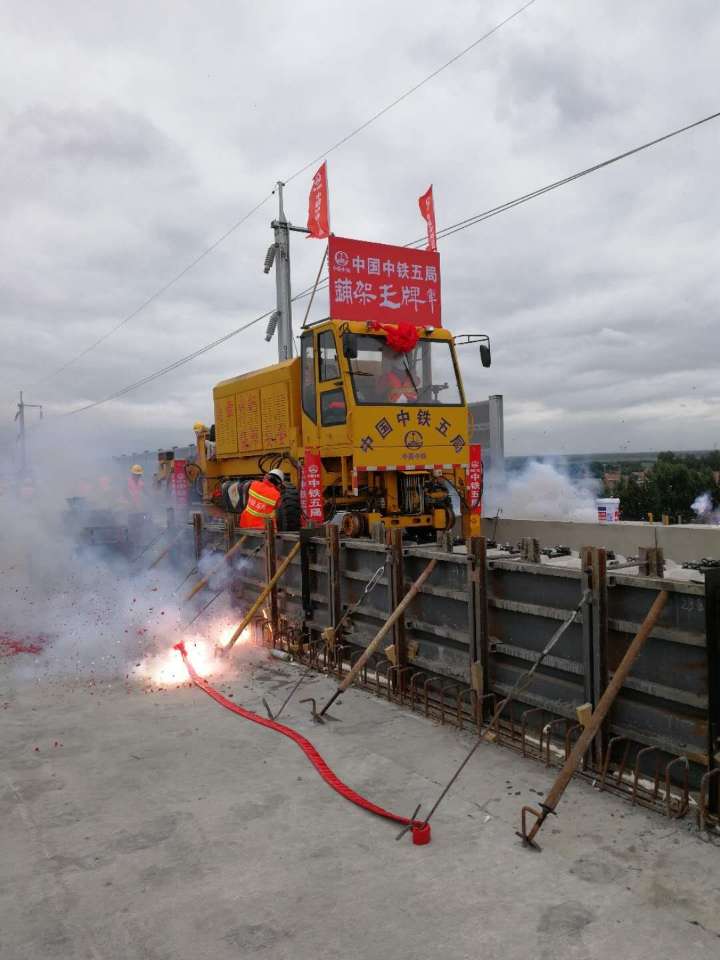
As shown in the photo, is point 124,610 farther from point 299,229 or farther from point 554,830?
point 299,229

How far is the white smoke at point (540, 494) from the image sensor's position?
68.0 ft

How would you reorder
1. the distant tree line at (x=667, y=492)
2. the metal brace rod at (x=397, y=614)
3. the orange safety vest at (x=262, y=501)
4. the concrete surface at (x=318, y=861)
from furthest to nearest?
1. the distant tree line at (x=667, y=492)
2. the orange safety vest at (x=262, y=501)
3. the metal brace rod at (x=397, y=614)
4. the concrete surface at (x=318, y=861)

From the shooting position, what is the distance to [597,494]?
79.4 ft

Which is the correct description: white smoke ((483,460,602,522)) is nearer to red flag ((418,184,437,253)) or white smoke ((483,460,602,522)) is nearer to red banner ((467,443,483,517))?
red flag ((418,184,437,253))

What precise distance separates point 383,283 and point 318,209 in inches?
208

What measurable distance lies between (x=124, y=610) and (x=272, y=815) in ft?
21.5

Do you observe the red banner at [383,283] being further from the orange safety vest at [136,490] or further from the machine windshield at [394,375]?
the orange safety vest at [136,490]

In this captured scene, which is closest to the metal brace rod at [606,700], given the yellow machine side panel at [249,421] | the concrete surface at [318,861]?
the concrete surface at [318,861]

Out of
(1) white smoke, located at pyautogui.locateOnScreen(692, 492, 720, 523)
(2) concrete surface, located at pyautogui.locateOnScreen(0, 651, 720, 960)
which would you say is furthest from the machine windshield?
(1) white smoke, located at pyautogui.locateOnScreen(692, 492, 720, 523)

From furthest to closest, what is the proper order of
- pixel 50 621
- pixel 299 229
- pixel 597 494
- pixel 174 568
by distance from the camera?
pixel 597 494, pixel 299 229, pixel 174 568, pixel 50 621

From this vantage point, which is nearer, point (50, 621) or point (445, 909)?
point (445, 909)

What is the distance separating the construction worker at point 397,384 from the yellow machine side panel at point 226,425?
412 centimetres

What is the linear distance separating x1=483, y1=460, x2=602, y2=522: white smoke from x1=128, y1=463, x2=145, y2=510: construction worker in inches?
369

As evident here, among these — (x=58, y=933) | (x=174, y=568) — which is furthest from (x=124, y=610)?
(x=58, y=933)
